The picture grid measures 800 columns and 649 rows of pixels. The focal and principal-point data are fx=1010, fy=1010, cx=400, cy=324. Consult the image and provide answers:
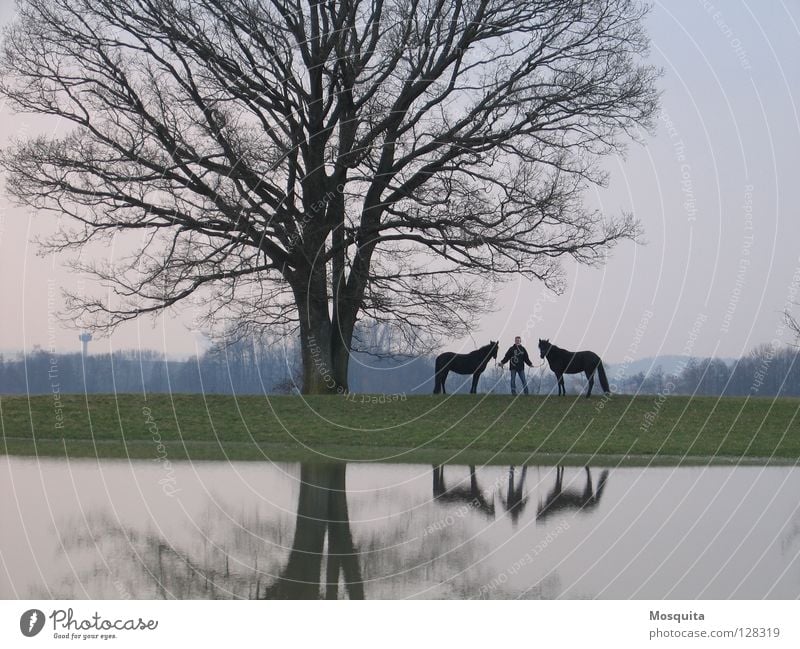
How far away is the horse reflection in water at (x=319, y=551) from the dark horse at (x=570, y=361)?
12127mm

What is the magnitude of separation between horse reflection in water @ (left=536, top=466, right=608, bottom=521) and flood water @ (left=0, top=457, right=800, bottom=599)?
3 cm

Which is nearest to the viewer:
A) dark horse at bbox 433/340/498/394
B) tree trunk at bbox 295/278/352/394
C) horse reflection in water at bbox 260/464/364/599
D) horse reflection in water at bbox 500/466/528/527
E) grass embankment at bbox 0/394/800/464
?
horse reflection in water at bbox 260/464/364/599

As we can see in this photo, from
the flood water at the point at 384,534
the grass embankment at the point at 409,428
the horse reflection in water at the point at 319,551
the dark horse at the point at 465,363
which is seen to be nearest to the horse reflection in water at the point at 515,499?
the flood water at the point at 384,534

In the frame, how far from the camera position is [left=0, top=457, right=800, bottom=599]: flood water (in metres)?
10.1

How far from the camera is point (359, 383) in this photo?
117ft

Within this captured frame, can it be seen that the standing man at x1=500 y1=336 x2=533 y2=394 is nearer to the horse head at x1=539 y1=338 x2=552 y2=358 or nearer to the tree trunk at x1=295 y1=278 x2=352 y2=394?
the horse head at x1=539 y1=338 x2=552 y2=358

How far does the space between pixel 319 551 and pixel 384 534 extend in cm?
123

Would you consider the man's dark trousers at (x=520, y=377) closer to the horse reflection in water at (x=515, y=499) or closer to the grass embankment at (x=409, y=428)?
the grass embankment at (x=409, y=428)

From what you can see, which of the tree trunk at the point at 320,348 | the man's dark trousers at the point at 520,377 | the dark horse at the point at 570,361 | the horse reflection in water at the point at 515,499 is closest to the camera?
the horse reflection in water at the point at 515,499

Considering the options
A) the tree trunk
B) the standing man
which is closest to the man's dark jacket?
the standing man

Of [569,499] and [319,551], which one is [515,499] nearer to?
[569,499]

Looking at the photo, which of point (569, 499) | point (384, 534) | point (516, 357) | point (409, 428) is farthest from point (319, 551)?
point (516, 357)

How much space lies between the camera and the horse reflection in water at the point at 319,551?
9.66 metres

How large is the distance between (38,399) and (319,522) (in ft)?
54.2
